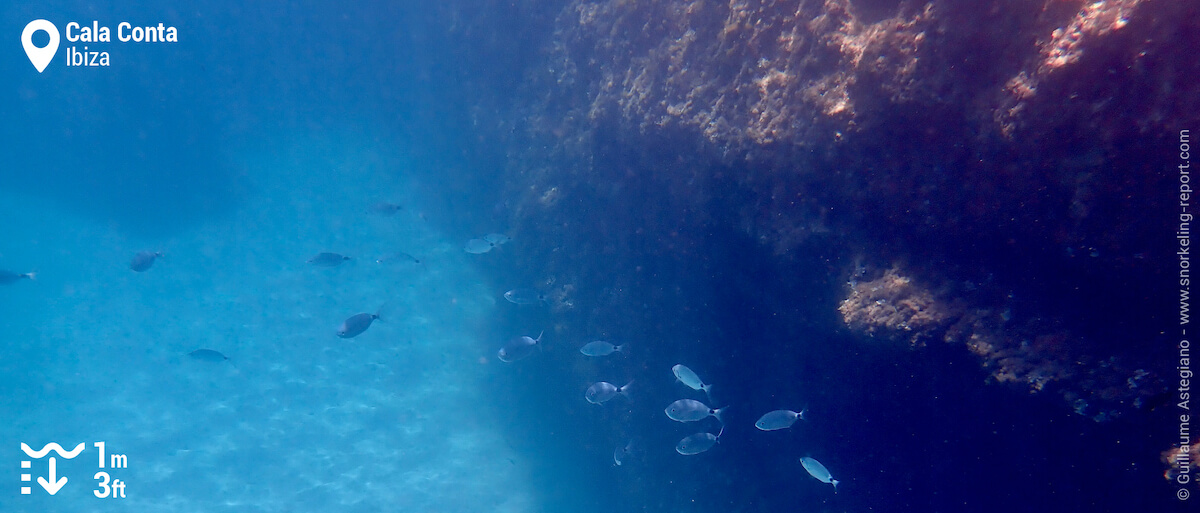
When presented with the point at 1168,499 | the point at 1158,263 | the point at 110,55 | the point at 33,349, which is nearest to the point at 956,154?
the point at 1158,263

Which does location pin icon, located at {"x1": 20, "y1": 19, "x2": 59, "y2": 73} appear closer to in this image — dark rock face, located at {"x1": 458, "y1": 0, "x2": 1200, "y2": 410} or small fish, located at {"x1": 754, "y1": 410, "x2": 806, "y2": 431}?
dark rock face, located at {"x1": 458, "y1": 0, "x2": 1200, "y2": 410}

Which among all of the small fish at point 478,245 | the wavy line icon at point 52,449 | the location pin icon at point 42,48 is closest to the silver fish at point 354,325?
the small fish at point 478,245

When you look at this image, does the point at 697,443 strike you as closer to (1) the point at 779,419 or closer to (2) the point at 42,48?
(1) the point at 779,419

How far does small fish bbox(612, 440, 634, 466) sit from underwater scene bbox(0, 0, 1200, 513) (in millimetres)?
84

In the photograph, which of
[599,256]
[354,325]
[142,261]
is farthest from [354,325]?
[142,261]

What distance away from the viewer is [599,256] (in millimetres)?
10070

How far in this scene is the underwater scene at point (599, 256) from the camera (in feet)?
14.9

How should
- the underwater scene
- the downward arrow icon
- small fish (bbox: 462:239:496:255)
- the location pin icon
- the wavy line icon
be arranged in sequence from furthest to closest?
1. the location pin icon
2. the wavy line icon
3. the downward arrow icon
4. small fish (bbox: 462:239:496:255)
5. the underwater scene

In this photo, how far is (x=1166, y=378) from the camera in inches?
170

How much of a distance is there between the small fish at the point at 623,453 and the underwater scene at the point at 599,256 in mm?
84

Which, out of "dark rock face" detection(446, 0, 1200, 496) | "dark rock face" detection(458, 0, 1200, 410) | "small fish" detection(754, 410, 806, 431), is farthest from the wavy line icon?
"small fish" detection(754, 410, 806, 431)

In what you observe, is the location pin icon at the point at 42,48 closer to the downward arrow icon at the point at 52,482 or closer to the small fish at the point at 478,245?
the downward arrow icon at the point at 52,482

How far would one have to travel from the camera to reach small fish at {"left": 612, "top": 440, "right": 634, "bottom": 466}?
8953 millimetres

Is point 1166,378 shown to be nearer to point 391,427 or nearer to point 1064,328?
point 1064,328
